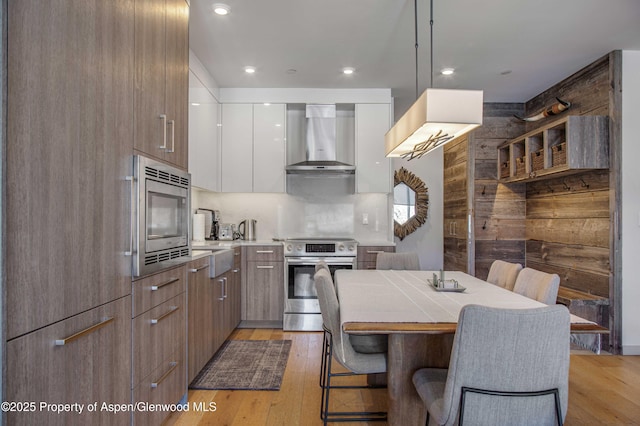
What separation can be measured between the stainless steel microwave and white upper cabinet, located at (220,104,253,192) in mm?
1936

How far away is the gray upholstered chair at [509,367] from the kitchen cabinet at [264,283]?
9.21 ft

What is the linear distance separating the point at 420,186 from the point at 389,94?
5.47 ft

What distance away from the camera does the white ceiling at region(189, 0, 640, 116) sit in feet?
8.57

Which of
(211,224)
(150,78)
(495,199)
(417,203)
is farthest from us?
(417,203)

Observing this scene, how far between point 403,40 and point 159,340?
279 centimetres

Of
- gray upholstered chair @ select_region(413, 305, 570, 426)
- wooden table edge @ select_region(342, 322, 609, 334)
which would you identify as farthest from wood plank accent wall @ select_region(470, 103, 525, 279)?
gray upholstered chair @ select_region(413, 305, 570, 426)

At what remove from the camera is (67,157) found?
124 cm

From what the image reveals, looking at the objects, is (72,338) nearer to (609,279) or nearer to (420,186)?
(609,279)

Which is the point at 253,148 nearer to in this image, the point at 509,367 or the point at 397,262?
the point at 397,262

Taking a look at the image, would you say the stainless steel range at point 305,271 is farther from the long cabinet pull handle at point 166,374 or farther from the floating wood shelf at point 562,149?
the floating wood shelf at point 562,149

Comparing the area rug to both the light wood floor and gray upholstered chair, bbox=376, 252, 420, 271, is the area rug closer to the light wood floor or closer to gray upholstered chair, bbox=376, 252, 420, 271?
the light wood floor

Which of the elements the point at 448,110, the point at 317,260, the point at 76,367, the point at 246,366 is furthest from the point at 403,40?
the point at 76,367

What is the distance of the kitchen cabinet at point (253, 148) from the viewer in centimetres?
428

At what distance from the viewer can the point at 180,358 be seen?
2.25m
